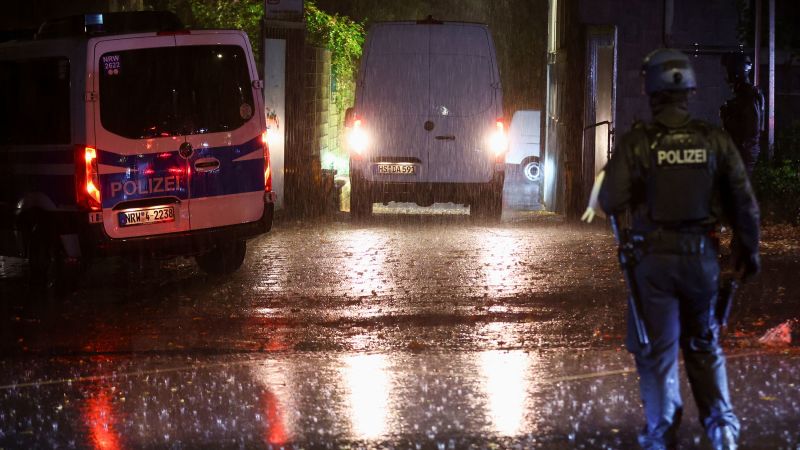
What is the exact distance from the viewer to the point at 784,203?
1484 centimetres

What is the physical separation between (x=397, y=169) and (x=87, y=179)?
6.03 metres

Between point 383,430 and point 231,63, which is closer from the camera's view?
point 383,430

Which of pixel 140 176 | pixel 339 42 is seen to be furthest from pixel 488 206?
pixel 339 42

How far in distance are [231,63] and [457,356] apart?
4.22 metres

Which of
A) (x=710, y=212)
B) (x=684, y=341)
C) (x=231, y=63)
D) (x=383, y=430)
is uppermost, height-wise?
(x=231, y=63)

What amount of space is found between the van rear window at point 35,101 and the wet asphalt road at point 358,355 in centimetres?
141

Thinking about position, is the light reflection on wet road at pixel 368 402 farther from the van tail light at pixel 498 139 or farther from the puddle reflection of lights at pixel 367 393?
the van tail light at pixel 498 139

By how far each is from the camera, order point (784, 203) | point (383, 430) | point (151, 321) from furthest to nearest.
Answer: point (784, 203) < point (151, 321) < point (383, 430)

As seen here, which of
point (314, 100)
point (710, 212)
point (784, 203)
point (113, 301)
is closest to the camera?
point (710, 212)

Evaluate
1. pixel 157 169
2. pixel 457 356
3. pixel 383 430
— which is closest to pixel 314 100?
pixel 157 169

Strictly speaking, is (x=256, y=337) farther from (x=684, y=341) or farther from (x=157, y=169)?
(x=684, y=341)

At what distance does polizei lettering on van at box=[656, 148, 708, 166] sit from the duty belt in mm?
295

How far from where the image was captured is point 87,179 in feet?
34.2

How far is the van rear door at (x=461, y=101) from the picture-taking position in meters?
15.5
